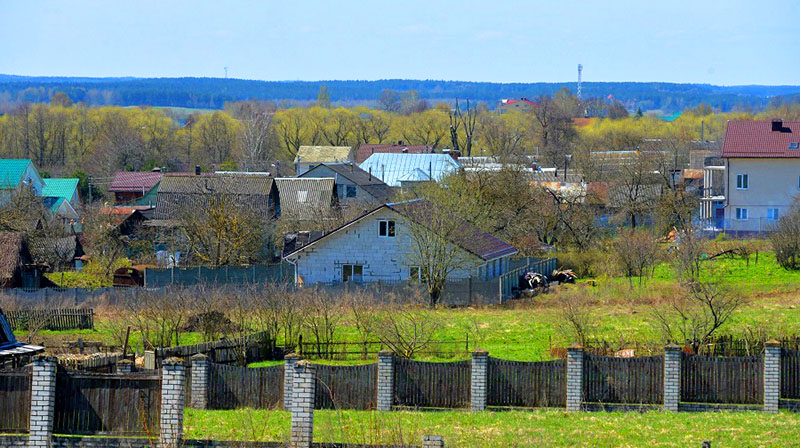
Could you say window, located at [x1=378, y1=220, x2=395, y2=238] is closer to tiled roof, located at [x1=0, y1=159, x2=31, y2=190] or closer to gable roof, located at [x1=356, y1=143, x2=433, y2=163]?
tiled roof, located at [x1=0, y1=159, x2=31, y2=190]

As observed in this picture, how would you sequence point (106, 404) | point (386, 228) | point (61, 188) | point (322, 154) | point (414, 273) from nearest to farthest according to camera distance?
point (106, 404) < point (414, 273) < point (386, 228) < point (61, 188) < point (322, 154)

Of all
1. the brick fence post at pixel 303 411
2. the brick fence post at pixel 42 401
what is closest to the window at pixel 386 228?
the brick fence post at pixel 42 401

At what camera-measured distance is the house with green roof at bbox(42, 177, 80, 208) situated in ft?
262

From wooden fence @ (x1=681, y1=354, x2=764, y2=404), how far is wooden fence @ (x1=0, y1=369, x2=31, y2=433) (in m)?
11.8

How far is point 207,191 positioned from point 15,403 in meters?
37.3

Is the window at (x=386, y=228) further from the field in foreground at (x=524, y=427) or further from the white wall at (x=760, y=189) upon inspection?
the white wall at (x=760, y=189)

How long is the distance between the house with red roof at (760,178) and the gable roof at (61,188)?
143 ft

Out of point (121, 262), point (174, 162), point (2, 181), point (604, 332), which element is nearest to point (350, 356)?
point (604, 332)

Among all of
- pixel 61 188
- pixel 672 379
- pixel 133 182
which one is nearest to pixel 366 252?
pixel 672 379

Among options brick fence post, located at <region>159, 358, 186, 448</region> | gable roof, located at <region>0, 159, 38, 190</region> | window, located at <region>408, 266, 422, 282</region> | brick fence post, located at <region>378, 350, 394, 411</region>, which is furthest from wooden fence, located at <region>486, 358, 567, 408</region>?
gable roof, located at <region>0, 159, 38, 190</region>

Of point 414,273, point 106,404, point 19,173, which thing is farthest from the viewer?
point 19,173

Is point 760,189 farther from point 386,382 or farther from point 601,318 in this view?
point 386,382

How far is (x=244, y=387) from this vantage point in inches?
867

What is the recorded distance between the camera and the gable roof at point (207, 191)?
55219 millimetres
